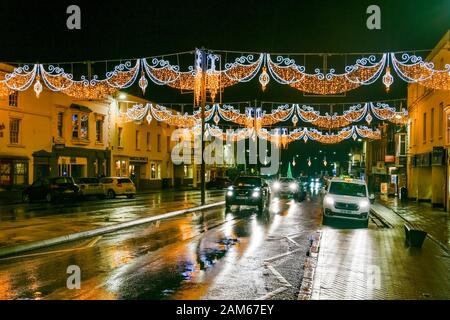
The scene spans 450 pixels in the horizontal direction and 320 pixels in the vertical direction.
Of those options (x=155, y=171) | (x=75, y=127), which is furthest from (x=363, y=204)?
(x=155, y=171)

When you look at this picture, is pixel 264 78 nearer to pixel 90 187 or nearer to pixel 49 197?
pixel 49 197

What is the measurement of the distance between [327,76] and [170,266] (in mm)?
11749

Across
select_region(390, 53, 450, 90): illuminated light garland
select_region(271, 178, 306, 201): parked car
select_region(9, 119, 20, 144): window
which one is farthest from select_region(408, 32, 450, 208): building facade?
select_region(9, 119, 20, 144): window

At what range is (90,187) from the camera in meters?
37.3

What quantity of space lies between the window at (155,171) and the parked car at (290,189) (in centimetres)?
2005

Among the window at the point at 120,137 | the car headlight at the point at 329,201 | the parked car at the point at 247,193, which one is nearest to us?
the car headlight at the point at 329,201

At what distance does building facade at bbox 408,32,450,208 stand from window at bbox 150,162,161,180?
2910 cm

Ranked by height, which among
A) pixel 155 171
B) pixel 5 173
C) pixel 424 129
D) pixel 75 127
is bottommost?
pixel 155 171

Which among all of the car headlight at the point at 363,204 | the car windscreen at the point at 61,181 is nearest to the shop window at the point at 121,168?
the car windscreen at the point at 61,181

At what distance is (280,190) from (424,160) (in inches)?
494

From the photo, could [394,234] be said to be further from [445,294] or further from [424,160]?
[424,160]

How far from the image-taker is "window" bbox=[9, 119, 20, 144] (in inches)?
1379

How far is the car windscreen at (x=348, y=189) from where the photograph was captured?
2088 centimetres

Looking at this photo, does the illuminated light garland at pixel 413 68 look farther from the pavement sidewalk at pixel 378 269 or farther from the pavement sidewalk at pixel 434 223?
the pavement sidewalk at pixel 378 269
